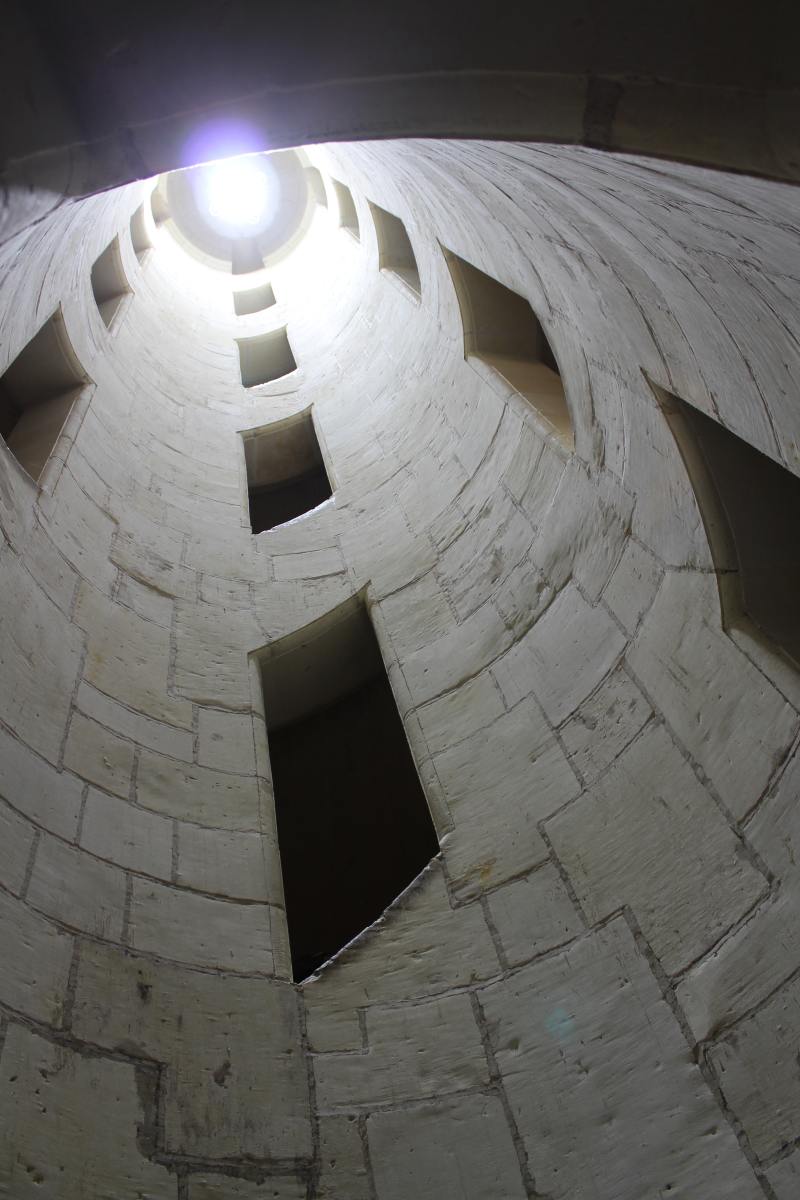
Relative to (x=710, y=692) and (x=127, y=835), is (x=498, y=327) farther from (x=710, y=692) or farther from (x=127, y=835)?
(x=127, y=835)

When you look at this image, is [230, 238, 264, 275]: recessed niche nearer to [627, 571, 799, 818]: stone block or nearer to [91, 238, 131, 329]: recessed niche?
[91, 238, 131, 329]: recessed niche

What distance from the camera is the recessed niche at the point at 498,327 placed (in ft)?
24.6

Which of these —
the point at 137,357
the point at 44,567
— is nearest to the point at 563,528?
the point at 44,567

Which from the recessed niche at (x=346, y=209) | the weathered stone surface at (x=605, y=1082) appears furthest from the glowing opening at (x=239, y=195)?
the weathered stone surface at (x=605, y=1082)

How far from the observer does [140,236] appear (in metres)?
12.4

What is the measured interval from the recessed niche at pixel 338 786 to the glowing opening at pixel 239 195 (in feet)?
38.1

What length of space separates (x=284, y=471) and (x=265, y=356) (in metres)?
3.01

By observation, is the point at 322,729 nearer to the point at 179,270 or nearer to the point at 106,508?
the point at 106,508

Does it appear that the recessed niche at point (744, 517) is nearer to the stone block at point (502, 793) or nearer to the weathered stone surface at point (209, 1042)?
the stone block at point (502, 793)

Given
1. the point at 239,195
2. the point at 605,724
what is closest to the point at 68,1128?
the point at 605,724

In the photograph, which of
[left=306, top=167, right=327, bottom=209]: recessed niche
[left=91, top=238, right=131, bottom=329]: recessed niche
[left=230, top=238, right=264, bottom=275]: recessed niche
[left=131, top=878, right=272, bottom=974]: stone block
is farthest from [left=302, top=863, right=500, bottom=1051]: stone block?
[left=230, top=238, right=264, bottom=275]: recessed niche

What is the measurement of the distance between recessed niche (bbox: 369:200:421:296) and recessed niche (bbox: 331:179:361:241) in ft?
7.25

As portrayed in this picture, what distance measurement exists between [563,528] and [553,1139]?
11.5 ft

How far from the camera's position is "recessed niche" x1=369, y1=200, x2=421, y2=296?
10102 millimetres
